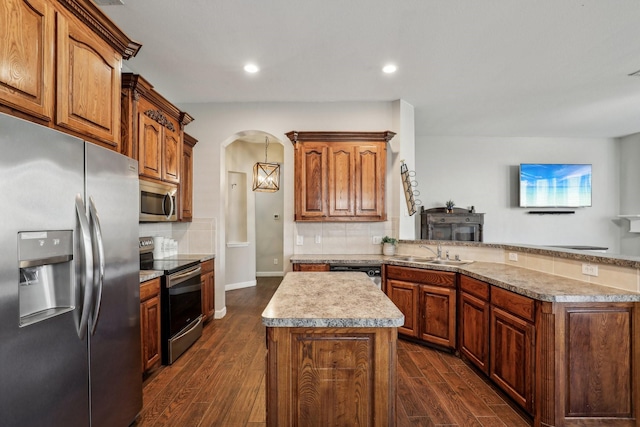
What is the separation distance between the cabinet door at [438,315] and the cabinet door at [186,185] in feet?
9.45

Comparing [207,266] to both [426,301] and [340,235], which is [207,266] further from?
[426,301]

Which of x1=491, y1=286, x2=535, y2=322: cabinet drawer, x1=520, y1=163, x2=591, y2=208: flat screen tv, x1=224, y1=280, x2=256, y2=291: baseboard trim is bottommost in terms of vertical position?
x1=224, y1=280, x2=256, y2=291: baseboard trim

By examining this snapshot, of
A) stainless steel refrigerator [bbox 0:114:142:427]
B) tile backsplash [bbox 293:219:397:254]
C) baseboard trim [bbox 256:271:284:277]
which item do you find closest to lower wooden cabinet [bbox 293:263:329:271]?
tile backsplash [bbox 293:219:397:254]

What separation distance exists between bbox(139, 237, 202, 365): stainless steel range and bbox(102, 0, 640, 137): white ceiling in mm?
1977

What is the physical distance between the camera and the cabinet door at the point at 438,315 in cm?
302

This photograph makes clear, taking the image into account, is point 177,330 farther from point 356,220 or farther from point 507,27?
point 507,27

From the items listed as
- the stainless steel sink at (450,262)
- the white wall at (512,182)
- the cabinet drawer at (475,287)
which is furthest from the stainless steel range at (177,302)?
the white wall at (512,182)

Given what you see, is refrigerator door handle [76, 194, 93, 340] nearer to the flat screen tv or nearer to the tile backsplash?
the tile backsplash

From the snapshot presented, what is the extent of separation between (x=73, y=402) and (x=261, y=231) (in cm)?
533

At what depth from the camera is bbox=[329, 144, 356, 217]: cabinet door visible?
3824 millimetres

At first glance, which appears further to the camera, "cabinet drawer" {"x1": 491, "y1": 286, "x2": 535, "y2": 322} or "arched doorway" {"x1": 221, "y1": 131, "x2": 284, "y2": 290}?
"arched doorway" {"x1": 221, "y1": 131, "x2": 284, "y2": 290}

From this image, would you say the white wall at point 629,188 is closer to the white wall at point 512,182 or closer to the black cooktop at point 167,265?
the white wall at point 512,182

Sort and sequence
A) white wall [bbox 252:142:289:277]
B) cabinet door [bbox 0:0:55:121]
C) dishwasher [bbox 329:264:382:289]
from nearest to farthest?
cabinet door [bbox 0:0:55:121]
dishwasher [bbox 329:264:382:289]
white wall [bbox 252:142:289:277]

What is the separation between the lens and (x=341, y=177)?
3828mm
